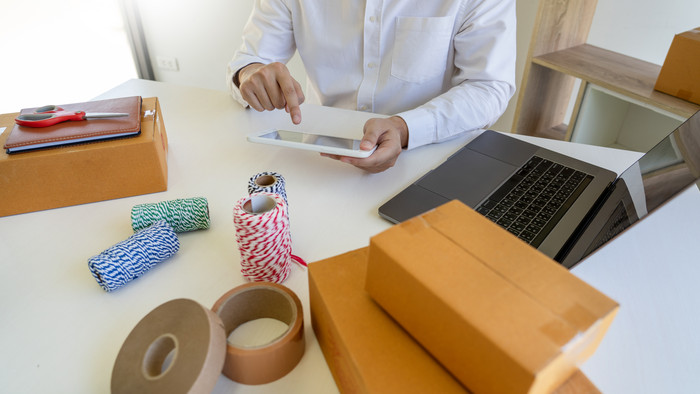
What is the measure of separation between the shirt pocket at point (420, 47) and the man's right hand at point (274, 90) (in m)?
0.34

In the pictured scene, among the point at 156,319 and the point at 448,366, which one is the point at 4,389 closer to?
the point at 156,319

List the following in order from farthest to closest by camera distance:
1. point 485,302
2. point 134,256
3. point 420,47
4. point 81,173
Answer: point 420,47 < point 81,173 < point 134,256 < point 485,302

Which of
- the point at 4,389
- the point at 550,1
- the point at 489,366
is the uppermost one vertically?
the point at 550,1

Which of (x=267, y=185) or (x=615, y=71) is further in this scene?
(x=615, y=71)

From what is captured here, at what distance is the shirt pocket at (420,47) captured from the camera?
106 centimetres

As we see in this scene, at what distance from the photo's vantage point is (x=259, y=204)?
0.59 meters

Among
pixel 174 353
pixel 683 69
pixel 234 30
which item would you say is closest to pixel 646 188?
pixel 174 353

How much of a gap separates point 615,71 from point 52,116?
179 cm

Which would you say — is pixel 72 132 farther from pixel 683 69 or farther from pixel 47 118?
pixel 683 69

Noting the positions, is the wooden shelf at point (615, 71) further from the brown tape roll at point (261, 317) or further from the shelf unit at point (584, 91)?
the brown tape roll at point (261, 317)

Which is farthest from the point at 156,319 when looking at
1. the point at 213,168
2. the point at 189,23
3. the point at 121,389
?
the point at 189,23

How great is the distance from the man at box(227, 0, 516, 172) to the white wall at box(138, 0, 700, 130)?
926 mm

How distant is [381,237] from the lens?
436 millimetres

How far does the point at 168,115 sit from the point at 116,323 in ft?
2.18
